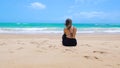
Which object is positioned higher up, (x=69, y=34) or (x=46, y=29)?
(x=69, y=34)

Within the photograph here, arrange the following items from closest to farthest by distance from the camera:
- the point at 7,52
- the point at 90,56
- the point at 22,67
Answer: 1. the point at 22,67
2. the point at 90,56
3. the point at 7,52

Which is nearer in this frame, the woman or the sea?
the woman

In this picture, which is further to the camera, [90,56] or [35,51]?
[35,51]

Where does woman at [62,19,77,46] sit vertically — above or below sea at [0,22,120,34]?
above

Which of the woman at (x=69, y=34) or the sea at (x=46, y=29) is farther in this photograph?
the sea at (x=46, y=29)

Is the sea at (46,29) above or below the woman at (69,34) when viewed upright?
below

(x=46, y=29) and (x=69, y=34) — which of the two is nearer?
(x=69, y=34)

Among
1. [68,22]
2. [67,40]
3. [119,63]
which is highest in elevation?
[68,22]

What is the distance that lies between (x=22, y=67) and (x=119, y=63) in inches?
87.1

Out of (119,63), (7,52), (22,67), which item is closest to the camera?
(22,67)

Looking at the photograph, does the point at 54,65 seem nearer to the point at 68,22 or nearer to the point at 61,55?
the point at 61,55

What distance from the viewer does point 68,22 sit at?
19.0 ft

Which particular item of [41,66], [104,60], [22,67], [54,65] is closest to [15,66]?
[22,67]

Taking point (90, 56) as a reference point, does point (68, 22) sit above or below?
above
